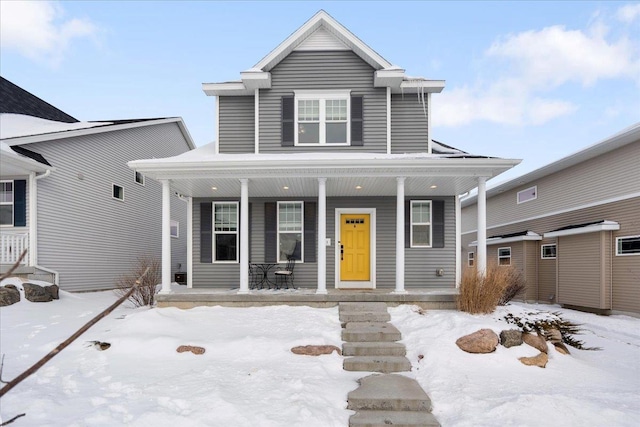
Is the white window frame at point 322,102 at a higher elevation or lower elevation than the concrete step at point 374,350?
higher

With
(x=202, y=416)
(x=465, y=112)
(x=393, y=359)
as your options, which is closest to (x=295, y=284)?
(x=393, y=359)

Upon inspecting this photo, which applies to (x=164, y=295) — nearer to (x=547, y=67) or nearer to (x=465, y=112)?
(x=547, y=67)

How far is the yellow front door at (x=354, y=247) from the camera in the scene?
30.5ft

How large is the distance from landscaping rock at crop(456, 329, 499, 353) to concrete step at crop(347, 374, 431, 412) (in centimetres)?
144

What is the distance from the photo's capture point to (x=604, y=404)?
13.1ft

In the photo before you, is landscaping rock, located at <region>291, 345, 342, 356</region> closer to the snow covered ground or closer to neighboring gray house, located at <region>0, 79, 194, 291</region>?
the snow covered ground

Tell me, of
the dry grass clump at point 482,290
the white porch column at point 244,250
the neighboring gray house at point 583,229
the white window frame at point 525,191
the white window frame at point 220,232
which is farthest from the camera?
the white window frame at point 525,191

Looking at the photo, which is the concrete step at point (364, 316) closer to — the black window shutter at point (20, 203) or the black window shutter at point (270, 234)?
the black window shutter at point (270, 234)

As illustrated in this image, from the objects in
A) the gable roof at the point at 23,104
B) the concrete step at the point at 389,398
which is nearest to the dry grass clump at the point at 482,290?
the concrete step at the point at 389,398

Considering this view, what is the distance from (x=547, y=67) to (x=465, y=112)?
12.0 m

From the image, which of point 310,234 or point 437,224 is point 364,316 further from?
point 437,224

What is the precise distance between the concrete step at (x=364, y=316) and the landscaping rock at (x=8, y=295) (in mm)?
7958

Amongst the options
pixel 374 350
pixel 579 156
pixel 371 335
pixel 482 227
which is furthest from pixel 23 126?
pixel 579 156

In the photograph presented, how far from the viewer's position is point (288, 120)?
9297mm
